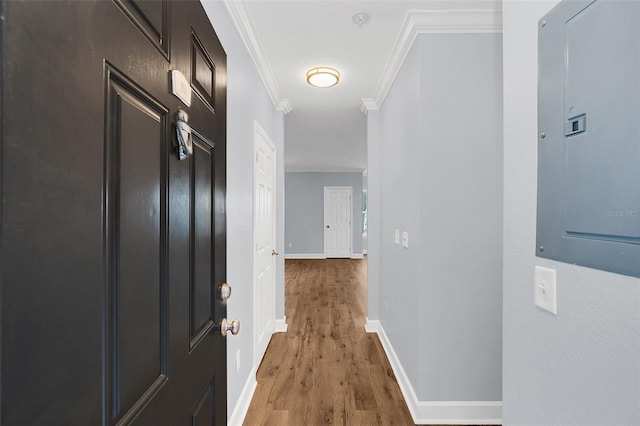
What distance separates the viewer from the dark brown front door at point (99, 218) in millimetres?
330

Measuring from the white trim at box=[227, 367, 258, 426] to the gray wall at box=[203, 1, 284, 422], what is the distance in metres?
0.03

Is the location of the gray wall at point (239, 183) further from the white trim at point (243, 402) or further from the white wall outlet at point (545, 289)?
the white wall outlet at point (545, 289)

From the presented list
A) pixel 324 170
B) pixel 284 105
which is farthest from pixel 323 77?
pixel 324 170

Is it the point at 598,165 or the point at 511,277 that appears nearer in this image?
the point at 598,165

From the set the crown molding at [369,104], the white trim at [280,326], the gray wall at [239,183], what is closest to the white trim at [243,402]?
the gray wall at [239,183]

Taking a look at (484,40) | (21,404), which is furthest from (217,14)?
(21,404)

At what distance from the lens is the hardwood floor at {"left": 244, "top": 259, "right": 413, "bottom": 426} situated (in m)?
1.90

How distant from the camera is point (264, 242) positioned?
105 inches

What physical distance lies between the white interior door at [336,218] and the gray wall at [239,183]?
631 centimetres

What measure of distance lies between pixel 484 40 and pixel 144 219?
6.88 ft

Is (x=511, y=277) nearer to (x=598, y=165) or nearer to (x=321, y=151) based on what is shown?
(x=598, y=165)

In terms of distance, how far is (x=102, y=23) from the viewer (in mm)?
459

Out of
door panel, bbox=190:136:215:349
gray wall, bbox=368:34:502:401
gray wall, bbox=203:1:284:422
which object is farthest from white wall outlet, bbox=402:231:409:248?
door panel, bbox=190:136:215:349

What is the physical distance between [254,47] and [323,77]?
2.16 feet
